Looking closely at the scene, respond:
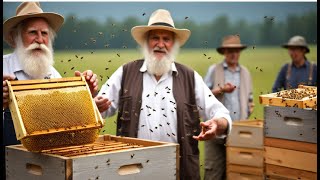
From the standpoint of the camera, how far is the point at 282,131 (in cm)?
538

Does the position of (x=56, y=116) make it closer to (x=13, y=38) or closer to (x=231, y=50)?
(x=13, y=38)

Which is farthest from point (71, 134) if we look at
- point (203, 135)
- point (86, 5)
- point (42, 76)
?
point (86, 5)

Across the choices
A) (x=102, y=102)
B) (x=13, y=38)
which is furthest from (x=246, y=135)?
(x=102, y=102)

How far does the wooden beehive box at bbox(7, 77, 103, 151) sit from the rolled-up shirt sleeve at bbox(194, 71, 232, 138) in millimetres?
1479

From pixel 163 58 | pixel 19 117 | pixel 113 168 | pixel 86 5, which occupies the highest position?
pixel 86 5

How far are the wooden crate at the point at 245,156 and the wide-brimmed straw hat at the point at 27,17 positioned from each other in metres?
3.19

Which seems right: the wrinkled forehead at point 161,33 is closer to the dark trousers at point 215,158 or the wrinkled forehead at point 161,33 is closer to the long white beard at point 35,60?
the long white beard at point 35,60

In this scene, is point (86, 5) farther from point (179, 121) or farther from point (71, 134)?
point (71, 134)

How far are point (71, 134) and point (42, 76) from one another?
1544 millimetres

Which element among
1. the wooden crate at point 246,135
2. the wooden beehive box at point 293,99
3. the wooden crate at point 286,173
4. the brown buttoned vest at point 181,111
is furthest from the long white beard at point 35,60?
the wooden crate at point 246,135

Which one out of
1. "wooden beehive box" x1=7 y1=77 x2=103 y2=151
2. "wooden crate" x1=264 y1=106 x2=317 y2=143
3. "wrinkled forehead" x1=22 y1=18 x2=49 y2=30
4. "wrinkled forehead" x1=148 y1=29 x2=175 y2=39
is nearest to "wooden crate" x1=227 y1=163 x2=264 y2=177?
"wooden crate" x1=264 y1=106 x2=317 y2=143

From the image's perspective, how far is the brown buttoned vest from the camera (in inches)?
211

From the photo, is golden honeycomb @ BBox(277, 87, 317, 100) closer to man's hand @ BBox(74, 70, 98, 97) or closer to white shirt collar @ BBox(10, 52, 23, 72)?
man's hand @ BBox(74, 70, 98, 97)

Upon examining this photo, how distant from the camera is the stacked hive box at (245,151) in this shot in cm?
781
